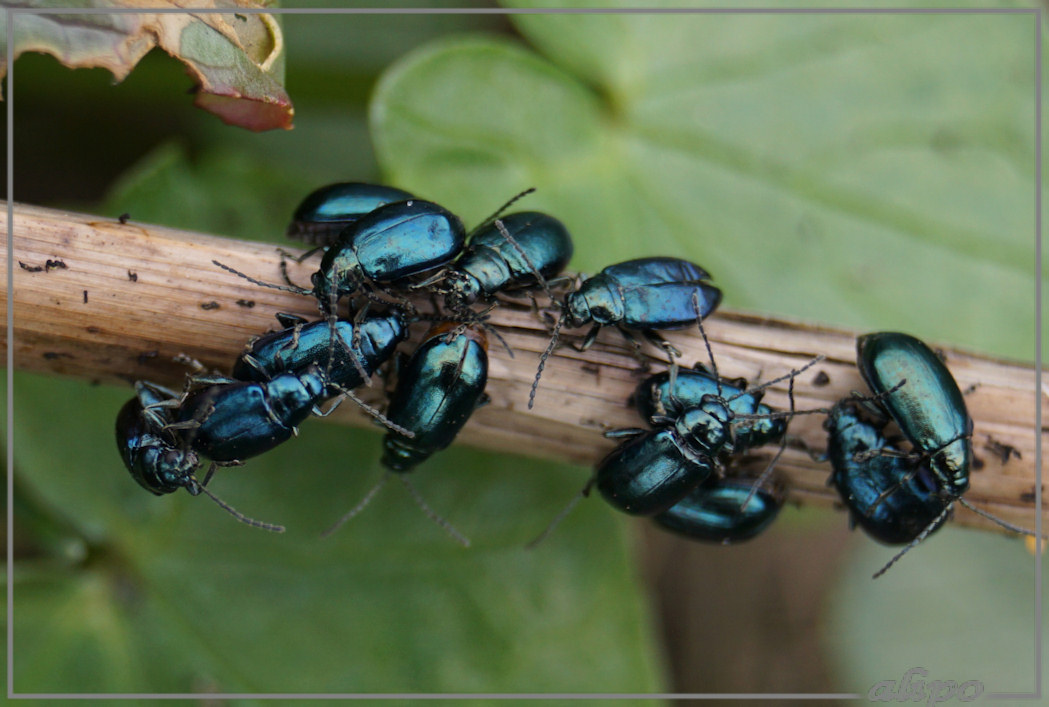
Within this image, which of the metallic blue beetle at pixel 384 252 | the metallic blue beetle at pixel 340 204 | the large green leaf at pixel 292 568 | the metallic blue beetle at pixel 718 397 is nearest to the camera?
the metallic blue beetle at pixel 384 252

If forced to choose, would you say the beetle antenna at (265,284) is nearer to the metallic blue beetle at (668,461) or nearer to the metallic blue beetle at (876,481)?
the metallic blue beetle at (668,461)

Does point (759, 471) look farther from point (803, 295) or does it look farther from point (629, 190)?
point (629, 190)

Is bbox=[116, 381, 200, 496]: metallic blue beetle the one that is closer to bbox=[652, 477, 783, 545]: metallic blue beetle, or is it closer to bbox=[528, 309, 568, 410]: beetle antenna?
bbox=[528, 309, 568, 410]: beetle antenna

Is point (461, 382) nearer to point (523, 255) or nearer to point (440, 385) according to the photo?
point (440, 385)

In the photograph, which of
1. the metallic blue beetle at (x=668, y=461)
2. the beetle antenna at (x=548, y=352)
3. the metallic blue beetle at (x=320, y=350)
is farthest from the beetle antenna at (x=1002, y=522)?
the metallic blue beetle at (x=320, y=350)

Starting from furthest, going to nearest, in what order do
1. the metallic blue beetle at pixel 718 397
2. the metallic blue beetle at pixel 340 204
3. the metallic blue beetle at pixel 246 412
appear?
the metallic blue beetle at pixel 340 204 → the metallic blue beetle at pixel 718 397 → the metallic blue beetle at pixel 246 412

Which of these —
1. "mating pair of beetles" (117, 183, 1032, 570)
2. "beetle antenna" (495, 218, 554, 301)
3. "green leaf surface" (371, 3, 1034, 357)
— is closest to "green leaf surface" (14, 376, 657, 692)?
"mating pair of beetles" (117, 183, 1032, 570)

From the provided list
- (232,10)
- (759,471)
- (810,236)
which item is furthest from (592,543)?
(232,10)
